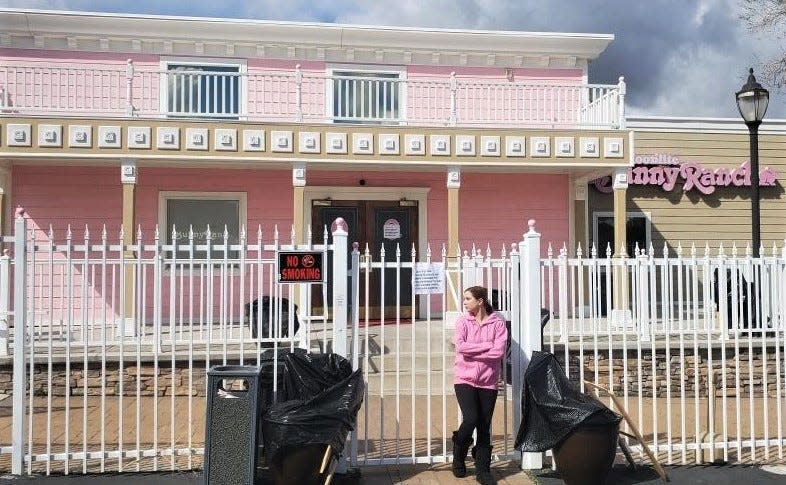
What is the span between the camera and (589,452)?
5.29 metres

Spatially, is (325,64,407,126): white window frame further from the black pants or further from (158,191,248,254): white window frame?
the black pants

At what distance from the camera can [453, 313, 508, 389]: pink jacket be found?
5562mm

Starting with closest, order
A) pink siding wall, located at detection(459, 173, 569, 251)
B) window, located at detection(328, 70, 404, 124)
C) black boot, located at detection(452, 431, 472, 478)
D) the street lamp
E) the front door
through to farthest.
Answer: black boot, located at detection(452, 431, 472, 478), the street lamp, window, located at detection(328, 70, 404, 124), the front door, pink siding wall, located at detection(459, 173, 569, 251)

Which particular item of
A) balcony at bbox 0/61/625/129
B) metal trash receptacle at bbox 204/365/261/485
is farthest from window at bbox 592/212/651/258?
metal trash receptacle at bbox 204/365/261/485

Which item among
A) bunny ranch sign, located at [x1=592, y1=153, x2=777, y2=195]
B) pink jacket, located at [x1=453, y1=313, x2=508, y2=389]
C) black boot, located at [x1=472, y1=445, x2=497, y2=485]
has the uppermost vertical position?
bunny ranch sign, located at [x1=592, y1=153, x2=777, y2=195]

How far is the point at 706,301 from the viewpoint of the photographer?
21.7 feet

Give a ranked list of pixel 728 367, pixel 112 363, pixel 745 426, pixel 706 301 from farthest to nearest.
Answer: pixel 728 367 < pixel 112 363 < pixel 745 426 < pixel 706 301

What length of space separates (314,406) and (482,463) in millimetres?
1455

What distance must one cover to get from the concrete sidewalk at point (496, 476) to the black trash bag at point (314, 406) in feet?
2.34

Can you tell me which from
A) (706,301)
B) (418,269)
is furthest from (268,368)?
(706,301)

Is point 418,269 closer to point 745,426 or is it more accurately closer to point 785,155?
point 745,426

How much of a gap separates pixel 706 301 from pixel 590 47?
9125 mm

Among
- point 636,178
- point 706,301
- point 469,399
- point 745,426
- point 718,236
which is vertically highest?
point 636,178

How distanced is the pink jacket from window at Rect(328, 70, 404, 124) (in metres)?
7.16
